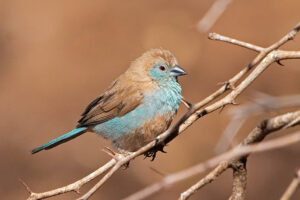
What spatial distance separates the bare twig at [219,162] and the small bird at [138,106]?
1.65 m

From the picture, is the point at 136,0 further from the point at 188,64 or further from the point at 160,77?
the point at 160,77

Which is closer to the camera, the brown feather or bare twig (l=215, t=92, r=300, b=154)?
bare twig (l=215, t=92, r=300, b=154)

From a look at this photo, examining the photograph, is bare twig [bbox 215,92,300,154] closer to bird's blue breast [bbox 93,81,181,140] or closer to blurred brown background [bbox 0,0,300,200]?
bird's blue breast [bbox 93,81,181,140]

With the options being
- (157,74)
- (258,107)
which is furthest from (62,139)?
(258,107)

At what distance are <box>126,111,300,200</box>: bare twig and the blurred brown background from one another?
209 inches

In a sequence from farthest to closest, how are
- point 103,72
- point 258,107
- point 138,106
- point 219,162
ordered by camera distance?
point 103,72 → point 138,106 → point 258,107 → point 219,162

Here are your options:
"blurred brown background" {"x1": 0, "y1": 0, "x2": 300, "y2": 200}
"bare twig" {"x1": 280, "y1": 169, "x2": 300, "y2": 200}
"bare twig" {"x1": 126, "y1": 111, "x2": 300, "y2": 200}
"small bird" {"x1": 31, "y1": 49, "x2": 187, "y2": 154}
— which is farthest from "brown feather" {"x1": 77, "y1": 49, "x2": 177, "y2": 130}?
"blurred brown background" {"x1": 0, "y1": 0, "x2": 300, "y2": 200}

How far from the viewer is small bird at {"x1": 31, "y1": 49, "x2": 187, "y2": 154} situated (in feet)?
15.2

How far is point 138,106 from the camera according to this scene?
15.8ft

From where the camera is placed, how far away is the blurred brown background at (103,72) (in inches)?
335

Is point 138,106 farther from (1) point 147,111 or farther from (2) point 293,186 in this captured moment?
(2) point 293,186

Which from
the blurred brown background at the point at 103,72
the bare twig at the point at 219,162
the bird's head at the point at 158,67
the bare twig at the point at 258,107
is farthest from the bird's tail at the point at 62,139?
the blurred brown background at the point at 103,72

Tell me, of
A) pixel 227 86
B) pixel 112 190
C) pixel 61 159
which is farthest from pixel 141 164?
pixel 227 86

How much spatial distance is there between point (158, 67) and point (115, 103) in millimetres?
524
